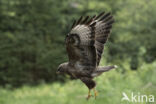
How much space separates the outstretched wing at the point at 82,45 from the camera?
6.97 ft

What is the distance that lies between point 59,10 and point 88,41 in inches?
586

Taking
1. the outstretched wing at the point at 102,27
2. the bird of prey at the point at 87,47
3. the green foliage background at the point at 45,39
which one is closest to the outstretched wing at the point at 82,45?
the bird of prey at the point at 87,47

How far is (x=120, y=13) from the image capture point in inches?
702

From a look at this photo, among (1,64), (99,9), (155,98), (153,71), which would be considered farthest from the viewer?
(99,9)

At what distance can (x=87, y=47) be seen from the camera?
7.16 feet

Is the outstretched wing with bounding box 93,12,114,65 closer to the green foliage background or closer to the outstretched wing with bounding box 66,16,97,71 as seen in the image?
the outstretched wing with bounding box 66,16,97,71

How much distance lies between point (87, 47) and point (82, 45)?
0.23 ft

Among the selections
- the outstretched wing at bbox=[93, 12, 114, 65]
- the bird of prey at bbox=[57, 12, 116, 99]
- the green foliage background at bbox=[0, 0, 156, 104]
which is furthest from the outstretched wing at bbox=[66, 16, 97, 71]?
the green foliage background at bbox=[0, 0, 156, 104]

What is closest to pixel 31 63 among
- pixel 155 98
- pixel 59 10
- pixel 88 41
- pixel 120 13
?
pixel 59 10

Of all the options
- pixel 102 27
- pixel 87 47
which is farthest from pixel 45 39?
pixel 87 47

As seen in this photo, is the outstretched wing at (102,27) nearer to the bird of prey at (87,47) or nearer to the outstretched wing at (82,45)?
the bird of prey at (87,47)

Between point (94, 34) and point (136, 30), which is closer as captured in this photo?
point (94, 34)

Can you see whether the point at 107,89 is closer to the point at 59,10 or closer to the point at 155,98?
the point at 155,98

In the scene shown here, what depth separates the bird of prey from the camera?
81.6 inches
